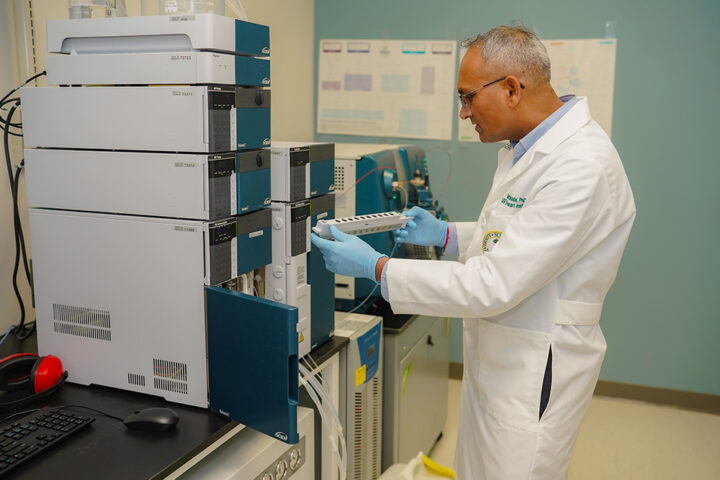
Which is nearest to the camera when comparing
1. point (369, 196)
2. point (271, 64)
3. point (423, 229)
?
point (423, 229)

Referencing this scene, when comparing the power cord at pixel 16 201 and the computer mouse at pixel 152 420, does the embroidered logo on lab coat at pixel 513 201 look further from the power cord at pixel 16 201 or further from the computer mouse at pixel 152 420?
the power cord at pixel 16 201

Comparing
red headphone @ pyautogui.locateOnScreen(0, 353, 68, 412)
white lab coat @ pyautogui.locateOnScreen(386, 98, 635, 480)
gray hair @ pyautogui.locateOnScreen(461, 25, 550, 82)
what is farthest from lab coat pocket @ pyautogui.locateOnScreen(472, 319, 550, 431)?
red headphone @ pyautogui.locateOnScreen(0, 353, 68, 412)

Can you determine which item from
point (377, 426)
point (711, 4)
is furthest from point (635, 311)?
point (377, 426)

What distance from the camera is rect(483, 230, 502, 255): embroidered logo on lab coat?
155 cm

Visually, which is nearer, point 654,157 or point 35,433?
point 35,433

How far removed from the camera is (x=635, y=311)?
3332 mm

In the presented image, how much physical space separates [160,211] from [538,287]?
0.87 meters

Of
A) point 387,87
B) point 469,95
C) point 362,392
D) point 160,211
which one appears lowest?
point 362,392

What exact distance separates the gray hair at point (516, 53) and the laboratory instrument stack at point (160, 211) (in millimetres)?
555

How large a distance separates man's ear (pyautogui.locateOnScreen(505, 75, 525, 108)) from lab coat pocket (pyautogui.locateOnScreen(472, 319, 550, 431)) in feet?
1.79

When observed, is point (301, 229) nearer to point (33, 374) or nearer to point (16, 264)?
point (33, 374)

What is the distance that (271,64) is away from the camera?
317cm

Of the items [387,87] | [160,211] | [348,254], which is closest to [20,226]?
[160,211]

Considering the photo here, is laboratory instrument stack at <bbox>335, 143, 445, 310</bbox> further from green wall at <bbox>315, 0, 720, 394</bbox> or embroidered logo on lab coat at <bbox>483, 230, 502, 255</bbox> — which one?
green wall at <bbox>315, 0, 720, 394</bbox>
